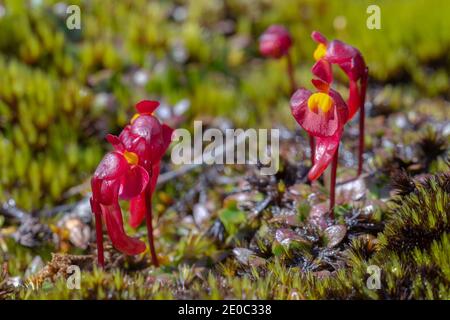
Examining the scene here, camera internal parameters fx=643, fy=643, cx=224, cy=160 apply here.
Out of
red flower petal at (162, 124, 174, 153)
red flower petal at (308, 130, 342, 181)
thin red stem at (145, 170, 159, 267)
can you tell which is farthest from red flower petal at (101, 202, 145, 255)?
red flower petal at (308, 130, 342, 181)

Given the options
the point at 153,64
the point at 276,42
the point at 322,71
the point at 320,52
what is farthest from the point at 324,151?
the point at 153,64

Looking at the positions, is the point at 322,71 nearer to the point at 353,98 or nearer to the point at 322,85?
the point at 322,85

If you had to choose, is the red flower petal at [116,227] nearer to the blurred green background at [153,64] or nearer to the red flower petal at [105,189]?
the red flower petal at [105,189]

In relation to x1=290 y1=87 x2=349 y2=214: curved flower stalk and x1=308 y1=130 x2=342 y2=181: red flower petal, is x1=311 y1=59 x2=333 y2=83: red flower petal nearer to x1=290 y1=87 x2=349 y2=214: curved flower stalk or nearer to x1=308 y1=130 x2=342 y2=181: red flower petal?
x1=290 y1=87 x2=349 y2=214: curved flower stalk

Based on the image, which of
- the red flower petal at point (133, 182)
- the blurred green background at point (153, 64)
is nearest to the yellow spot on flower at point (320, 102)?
the red flower petal at point (133, 182)

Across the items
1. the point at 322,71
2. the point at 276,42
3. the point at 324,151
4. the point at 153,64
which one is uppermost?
the point at 153,64

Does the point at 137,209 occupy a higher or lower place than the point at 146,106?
lower
